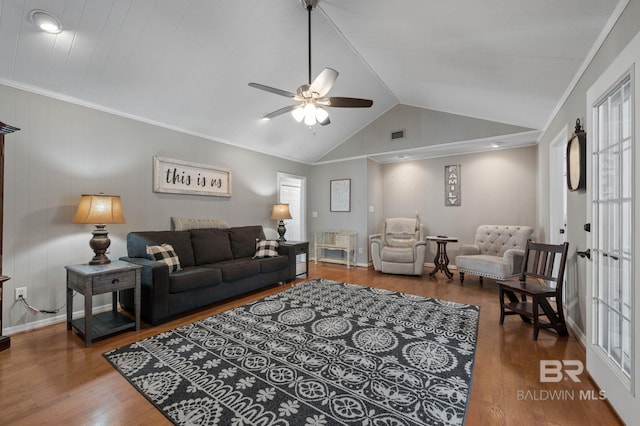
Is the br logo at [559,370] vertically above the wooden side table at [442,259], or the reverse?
the wooden side table at [442,259]

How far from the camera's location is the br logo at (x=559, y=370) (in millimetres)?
1803

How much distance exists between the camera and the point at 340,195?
230 inches

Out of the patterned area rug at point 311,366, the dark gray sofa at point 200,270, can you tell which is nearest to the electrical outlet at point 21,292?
the dark gray sofa at point 200,270

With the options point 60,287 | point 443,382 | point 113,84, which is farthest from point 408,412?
point 113,84

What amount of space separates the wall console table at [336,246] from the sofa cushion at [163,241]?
9.44 ft

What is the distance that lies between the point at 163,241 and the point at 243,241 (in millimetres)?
1184

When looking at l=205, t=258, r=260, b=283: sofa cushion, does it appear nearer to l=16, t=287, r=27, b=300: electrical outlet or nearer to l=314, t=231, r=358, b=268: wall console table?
l=16, t=287, r=27, b=300: electrical outlet

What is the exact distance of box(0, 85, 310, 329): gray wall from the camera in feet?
8.14

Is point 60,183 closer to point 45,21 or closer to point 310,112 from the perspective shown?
point 45,21

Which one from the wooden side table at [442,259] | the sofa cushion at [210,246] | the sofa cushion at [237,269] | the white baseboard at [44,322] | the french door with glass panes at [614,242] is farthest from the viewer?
the wooden side table at [442,259]

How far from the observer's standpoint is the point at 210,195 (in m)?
4.18

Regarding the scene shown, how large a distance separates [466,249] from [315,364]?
3.54 metres

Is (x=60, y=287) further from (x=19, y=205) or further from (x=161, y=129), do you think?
(x=161, y=129)

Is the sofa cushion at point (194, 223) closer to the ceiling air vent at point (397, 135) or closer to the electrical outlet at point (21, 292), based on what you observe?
the electrical outlet at point (21, 292)
